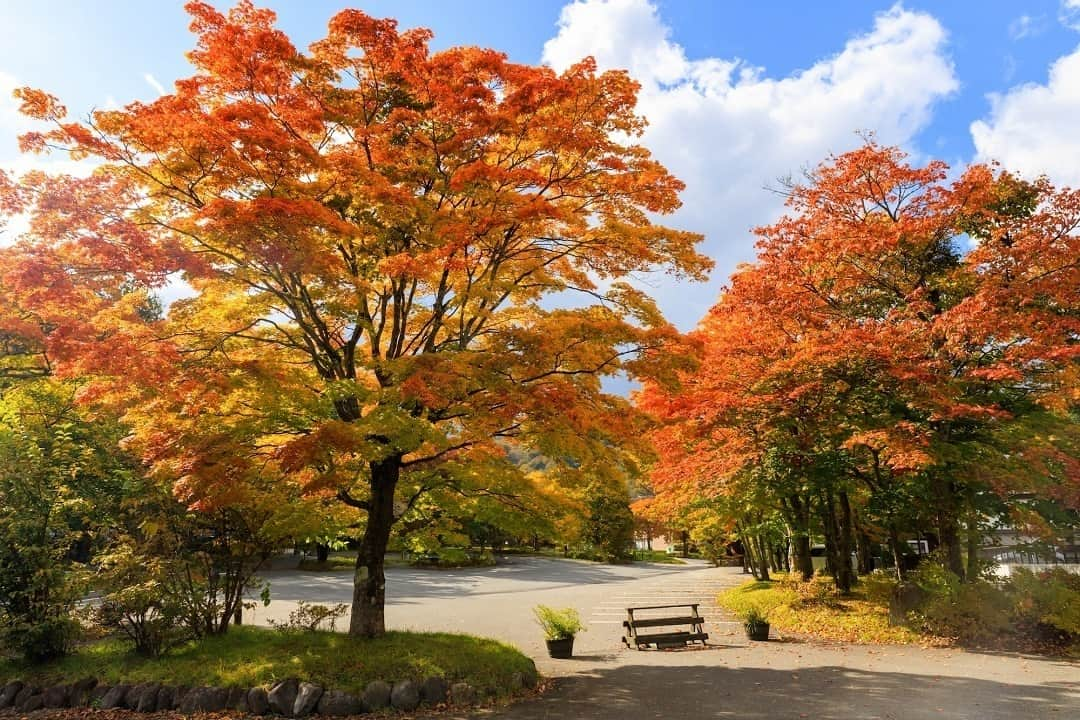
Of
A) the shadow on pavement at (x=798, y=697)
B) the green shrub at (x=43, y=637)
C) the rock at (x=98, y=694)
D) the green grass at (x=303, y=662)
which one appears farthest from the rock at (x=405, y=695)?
the green shrub at (x=43, y=637)

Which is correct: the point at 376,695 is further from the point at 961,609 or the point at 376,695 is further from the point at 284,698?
the point at 961,609

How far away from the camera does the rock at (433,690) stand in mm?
8859

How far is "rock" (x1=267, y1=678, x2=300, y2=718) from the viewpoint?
8.61 m

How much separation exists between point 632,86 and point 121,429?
13.2 m

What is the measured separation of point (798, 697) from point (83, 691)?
36.5ft

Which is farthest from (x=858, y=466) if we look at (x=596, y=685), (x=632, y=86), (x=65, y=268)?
(x=65, y=268)

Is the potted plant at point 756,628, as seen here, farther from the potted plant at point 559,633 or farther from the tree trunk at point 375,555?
the tree trunk at point 375,555

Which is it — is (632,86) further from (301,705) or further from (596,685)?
(301,705)

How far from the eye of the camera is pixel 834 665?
10.8m

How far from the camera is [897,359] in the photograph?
42.9 feet

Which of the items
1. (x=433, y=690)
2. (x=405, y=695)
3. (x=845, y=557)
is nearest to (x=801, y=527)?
(x=845, y=557)

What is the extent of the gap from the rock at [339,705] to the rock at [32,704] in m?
5.14

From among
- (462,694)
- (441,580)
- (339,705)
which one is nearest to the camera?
(339,705)

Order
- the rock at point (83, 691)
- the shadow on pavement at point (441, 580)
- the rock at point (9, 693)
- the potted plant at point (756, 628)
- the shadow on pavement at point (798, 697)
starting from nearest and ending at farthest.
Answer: the shadow on pavement at point (798, 697)
the rock at point (83, 691)
the rock at point (9, 693)
the potted plant at point (756, 628)
the shadow on pavement at point (441, 580)
